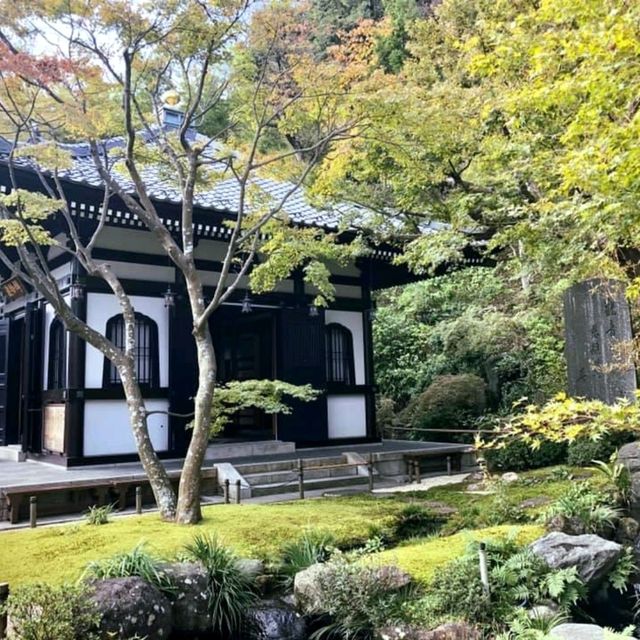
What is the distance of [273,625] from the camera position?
190 inches

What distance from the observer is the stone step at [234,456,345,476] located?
355 inches

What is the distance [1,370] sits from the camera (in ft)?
39.1

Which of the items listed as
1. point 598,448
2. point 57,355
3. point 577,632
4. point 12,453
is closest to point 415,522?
point 577,632

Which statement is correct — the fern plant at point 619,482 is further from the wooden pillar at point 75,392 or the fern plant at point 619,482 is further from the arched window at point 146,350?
the wooden pillar at point 75,392

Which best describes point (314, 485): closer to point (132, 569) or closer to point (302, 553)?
point (302, 553)

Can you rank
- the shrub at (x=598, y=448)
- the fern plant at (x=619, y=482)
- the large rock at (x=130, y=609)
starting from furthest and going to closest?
the shrub at (x=598, y=448) → the fern plant at (x=619, y=482) → the large rock at (x=130, y=609)

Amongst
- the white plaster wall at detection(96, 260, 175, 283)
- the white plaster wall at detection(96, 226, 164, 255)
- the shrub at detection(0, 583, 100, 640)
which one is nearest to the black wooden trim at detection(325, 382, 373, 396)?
the white plaster wall at detection(96, 260, 175, 283)

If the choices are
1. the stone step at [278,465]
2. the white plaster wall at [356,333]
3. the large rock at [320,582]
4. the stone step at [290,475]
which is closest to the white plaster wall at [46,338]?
the stone step at [278,465]

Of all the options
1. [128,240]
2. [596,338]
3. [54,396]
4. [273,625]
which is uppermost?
[128,240]

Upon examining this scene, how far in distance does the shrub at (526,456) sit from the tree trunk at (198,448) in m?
5.64

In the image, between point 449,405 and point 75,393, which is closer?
point 75,393

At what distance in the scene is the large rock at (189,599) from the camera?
4.53 m

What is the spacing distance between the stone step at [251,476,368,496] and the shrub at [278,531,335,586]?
285cm

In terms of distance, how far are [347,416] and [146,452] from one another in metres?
6.43
